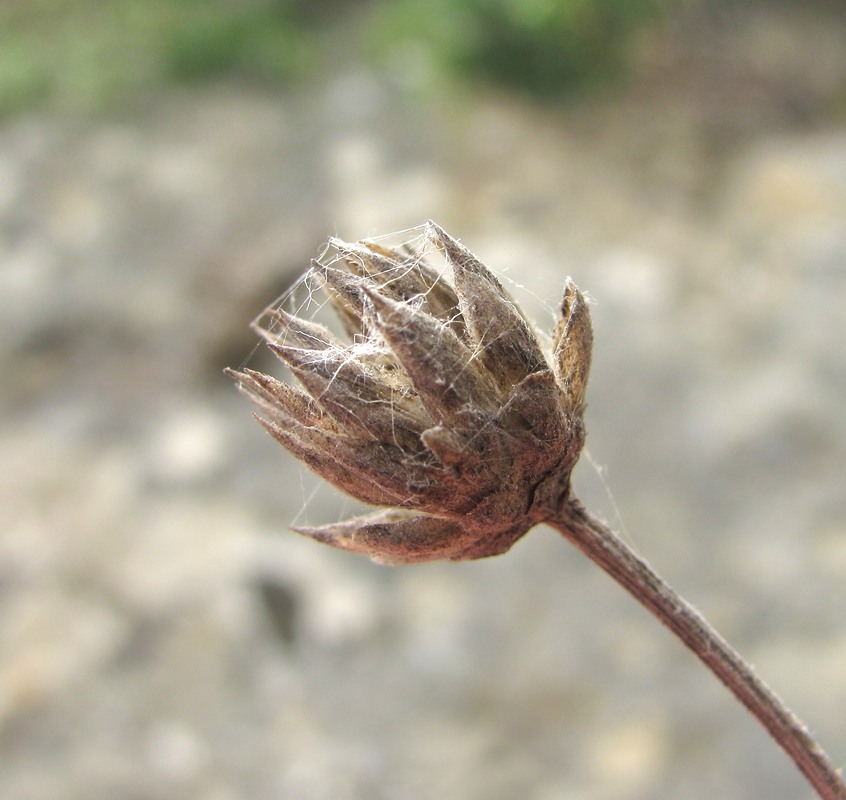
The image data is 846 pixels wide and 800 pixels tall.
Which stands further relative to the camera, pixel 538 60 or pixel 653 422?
pixel 538 60

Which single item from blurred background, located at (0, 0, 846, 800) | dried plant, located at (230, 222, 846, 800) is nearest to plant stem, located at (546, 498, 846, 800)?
dried plant, located at (230, 222, 846, 800)

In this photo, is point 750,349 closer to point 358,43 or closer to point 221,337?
point 221,337

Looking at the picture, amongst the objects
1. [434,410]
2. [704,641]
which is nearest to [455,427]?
[434,410]

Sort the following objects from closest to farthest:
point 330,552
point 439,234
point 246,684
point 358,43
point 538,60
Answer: point 439,234 < point 246,684 < point 330,552 < point 538,60 < point 358,43

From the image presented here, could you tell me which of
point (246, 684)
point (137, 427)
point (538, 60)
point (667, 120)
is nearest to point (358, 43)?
point (538, 60)

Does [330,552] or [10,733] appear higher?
[330,552]

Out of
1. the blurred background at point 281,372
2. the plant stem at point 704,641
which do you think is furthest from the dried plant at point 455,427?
the blurred background at point 281,372

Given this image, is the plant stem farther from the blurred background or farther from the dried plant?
the blurred background

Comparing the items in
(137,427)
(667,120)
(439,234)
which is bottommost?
(439,234)
